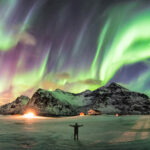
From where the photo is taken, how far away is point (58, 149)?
2250 centimetres

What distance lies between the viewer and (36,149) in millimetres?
22719

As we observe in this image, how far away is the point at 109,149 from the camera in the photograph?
21.2 m

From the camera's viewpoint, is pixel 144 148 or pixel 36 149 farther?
pixel 36 149

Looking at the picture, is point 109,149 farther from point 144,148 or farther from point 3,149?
point 3,149

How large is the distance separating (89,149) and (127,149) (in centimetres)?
430

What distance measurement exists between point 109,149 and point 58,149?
5.93 meters

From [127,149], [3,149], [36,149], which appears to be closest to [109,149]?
[127,149]

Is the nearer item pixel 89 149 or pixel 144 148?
pixel 144 148

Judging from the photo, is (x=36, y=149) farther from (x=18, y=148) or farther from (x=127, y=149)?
(x=127, y=149)

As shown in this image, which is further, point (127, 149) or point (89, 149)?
point (89, 149)

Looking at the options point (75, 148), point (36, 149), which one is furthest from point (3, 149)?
point (75, 148)

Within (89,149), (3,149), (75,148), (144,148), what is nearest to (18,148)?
(3,149)

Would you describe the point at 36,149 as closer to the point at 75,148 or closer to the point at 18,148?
the point at 18,148

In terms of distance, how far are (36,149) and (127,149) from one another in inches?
412
